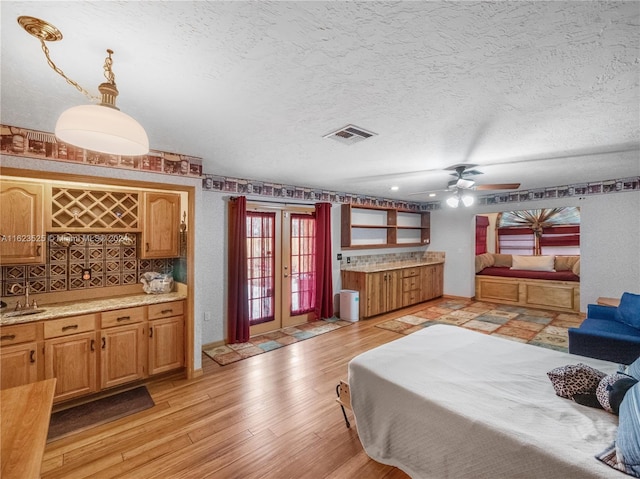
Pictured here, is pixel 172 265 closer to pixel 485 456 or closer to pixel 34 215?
pixel 34 215

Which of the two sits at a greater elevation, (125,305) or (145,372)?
(125,305)

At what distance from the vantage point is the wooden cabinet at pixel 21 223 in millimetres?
2588

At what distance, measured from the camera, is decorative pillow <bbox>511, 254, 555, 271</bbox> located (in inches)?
277

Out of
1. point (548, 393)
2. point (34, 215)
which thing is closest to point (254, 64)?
point (548, 393)

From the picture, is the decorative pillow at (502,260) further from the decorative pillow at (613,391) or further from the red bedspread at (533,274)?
the decorative pillow at (613,391)

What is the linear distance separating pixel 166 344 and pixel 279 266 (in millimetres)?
2101

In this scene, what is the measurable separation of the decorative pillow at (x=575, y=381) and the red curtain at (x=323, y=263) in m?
3.82

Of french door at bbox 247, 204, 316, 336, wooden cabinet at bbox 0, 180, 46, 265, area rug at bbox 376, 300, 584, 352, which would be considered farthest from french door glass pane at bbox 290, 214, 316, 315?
wooden cabinet at bbox 0, 180, 46, 265

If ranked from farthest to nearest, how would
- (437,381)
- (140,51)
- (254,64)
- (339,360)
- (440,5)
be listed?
(339,360), (437,381), (254,64), (140,51), (440,5)

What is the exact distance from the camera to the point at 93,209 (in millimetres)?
3205

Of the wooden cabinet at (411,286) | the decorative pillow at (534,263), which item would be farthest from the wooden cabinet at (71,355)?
the decorative pillow at (534,263)

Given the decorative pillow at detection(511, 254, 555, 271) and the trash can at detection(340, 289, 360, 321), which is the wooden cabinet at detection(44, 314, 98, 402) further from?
the decorative pillow at detection(511, 254, 555, 271)

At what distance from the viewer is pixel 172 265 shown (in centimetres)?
373

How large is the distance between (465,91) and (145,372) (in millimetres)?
3891
